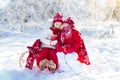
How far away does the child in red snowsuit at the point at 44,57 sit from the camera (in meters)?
4.97

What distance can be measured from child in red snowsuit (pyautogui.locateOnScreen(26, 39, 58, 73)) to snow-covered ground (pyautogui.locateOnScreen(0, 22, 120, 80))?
3.1 inches

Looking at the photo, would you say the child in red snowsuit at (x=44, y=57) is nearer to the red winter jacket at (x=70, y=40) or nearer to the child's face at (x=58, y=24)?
the red winter jacket at (x=70, y=40)

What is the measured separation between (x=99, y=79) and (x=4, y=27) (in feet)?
14.7

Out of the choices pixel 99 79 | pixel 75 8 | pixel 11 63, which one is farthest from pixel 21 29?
pixel 99 79

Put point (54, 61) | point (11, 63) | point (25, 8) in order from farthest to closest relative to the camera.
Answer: point (25, 8)
point (11, 63)
point (54, 61)

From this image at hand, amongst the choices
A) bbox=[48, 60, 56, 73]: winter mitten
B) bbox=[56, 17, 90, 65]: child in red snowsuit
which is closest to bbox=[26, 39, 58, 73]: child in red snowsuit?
bbox=[48, 60, 56, 73]: winter mitten

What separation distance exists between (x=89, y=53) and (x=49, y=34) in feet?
5.89

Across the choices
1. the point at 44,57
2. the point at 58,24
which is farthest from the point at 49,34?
the point at 44,57

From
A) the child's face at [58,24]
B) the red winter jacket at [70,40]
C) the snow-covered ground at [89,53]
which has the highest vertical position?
the child's face at [58,24]

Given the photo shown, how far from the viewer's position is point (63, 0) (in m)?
9.62

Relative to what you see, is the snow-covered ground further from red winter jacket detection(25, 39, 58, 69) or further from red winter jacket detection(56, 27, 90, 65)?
red winter jacket detection(56, 27, 90, 65)

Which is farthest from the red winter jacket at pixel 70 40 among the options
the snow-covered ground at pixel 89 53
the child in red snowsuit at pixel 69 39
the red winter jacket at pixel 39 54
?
the snow-covered ground at pixel 89 53

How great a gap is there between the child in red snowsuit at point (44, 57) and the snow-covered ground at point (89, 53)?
78 millimetres

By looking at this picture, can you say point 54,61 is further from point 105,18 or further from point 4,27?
point 105,18
